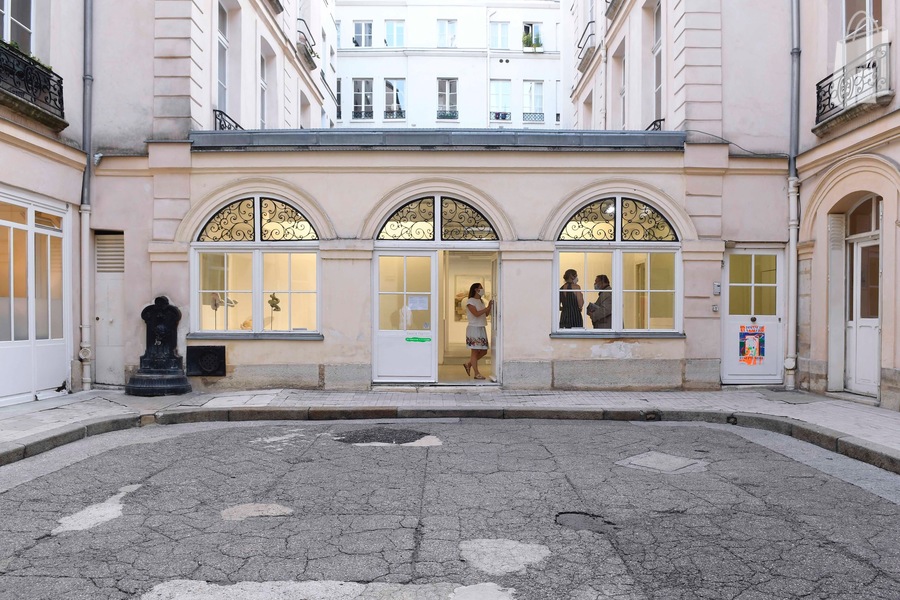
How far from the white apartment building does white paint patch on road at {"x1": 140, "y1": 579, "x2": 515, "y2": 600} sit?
25.5 meters

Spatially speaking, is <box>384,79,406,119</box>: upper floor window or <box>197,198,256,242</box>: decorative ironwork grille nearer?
<box>197,198,256,242</box>: decorative ironwork grille

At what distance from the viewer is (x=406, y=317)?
1012 cm

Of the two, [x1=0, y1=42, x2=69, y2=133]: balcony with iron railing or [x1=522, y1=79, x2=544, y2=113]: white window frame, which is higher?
Result: [x1=522, y1=79, x2=544, y2=113]: white window frame

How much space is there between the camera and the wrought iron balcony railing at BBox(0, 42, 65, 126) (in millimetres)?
8203

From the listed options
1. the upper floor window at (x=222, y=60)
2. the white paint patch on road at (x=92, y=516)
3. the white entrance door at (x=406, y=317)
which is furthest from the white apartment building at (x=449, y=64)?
the white paint patch on road at (x=92, y=516)

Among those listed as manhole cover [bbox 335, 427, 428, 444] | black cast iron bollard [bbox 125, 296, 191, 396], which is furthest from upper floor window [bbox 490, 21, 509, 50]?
manhole cover [bbox 335, 427, 428, 444]

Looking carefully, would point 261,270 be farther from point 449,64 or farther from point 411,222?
point 449,64

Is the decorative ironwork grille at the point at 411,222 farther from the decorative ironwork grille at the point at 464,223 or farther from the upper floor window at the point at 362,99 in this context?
the upper floor window at the point at 362,99

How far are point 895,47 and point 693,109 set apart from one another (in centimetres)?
260

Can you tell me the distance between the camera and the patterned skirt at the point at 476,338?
35.6 feet

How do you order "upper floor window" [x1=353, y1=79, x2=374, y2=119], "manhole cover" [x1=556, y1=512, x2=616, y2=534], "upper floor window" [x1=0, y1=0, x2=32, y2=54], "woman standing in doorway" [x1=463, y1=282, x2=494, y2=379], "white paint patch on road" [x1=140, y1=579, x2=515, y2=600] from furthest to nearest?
1. "upper floor window" [x1=353, y1=79, x2=374, y2=119]
2. "woman standing in doorway" [x1=463, y1=282, x2=494, y2=379]
3. "upper floor window" [x1=0, y1=0, x2=32, y2=54]
4. "manhole cover" [x1=556, y1=512, x2=616, y2=534]
5. "white paint patch on road" [x1=140, y1=579, x2=515, y2=600]

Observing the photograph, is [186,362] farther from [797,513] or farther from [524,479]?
[797,513]

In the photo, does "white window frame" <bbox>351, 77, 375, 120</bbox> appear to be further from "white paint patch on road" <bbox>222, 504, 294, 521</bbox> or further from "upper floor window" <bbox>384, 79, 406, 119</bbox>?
"white paint patch on road" <bbox>222, 504, 294, 521</bbox>

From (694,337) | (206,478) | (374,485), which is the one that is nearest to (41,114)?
(206,478)
